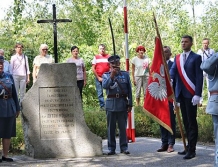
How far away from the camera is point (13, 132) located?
1039 centimetres

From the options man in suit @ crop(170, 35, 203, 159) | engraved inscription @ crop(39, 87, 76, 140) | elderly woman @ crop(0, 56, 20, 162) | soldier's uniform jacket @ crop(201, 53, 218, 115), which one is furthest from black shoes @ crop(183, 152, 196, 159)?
elderly woman @ crop(0, 56, 20, 162)

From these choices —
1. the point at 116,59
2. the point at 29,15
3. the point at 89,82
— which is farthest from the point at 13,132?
the point at 29,15

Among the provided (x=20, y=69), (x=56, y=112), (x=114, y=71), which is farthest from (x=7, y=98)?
(x=20, y=69)

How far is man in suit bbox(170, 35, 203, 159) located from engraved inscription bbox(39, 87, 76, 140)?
193cm

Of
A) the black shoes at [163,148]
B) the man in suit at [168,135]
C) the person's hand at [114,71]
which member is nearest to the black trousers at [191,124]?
the man in suit at [168,135]

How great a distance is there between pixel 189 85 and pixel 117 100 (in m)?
1.36

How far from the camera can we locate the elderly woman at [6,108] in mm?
10133

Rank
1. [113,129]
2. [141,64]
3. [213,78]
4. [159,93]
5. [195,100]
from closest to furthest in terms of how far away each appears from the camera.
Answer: [213,78]
[195,100]
[159,93]
[113,129]
[141,64]

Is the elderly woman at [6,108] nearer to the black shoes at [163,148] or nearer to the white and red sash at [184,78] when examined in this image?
the black shoes at [163,148]

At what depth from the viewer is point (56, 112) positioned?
10531 mm

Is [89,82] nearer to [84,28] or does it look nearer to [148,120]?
[148,120]

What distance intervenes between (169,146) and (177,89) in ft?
3.90

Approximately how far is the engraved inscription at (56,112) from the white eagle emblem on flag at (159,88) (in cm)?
139

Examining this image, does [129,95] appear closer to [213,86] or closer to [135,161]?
[135,161]
